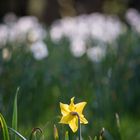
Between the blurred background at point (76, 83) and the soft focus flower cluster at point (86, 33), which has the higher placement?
the blurred background at point (76, 83)

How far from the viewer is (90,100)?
302 cm

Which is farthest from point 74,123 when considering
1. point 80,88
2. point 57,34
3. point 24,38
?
point 57,34

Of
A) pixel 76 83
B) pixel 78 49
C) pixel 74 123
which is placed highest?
pixel 74 123

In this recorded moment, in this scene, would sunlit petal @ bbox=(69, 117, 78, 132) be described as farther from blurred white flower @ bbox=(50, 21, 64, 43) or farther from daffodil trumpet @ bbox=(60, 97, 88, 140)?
blurred white flower @ bbox=(50, 21, 64, 43)

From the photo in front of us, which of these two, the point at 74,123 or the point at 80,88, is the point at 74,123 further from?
the point at 80,88

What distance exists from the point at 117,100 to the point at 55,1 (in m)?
7.91

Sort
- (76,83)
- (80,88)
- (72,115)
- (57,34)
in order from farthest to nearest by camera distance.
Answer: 1. (57,34)
2. (76,83)
3. (80,88)
4. (72,115)

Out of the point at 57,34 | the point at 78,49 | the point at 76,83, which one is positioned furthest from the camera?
the point at 57,34

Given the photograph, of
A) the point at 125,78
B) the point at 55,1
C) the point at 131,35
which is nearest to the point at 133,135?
the point at 125,78

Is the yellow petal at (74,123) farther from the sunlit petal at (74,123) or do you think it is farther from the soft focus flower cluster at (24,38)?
the soft focus flower cluster at (24,38)

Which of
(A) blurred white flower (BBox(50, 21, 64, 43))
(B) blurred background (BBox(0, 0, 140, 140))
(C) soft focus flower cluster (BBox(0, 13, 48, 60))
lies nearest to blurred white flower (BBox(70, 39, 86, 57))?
(B) blurred background (BBox(0, 0, 140, 140))

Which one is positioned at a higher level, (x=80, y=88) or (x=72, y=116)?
(x=72, y=116)

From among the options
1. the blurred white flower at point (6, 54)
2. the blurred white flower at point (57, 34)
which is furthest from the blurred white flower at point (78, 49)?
the blurred white flower at point (6, 54)

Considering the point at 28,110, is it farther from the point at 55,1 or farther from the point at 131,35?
the point at 55,1
